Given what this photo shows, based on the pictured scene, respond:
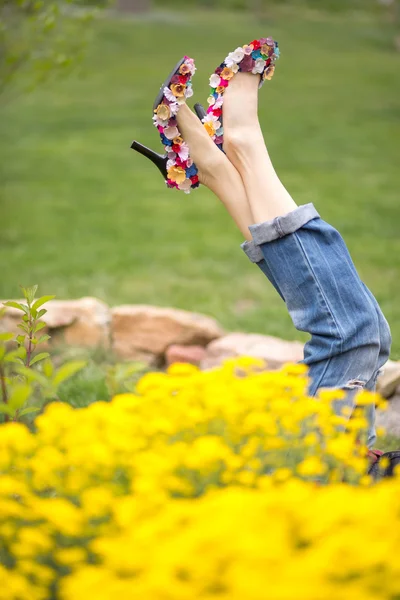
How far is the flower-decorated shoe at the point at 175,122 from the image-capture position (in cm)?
219

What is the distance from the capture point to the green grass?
14.4ft

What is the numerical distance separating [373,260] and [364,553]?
402 centimetres

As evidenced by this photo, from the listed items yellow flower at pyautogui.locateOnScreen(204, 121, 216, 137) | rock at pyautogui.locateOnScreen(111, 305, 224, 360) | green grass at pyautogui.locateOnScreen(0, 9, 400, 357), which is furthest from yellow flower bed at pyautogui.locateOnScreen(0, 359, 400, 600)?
green grass at pyautogui.locateOnScreen(0, 9, 400, 357)

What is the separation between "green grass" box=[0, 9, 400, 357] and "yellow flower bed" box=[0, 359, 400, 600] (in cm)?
221

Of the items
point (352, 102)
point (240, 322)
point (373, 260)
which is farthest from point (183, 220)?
point (352, 102)

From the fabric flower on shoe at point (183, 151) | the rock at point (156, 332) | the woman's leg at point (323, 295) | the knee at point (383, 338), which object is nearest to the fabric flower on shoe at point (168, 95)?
the fabric flower on shoe at point (183, 151)

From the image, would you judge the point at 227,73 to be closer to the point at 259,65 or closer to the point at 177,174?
the point at 259,65

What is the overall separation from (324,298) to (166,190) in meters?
5.30

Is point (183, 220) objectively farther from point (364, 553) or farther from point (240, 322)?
point (364, 553)

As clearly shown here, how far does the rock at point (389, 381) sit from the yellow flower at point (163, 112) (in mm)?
1150

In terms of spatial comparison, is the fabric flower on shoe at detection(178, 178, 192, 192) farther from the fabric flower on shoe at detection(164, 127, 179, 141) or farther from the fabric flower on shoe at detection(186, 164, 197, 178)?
the fabric flower on shoe at detection(164, 127, 179, 141)

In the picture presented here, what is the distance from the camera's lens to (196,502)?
988 millimetres

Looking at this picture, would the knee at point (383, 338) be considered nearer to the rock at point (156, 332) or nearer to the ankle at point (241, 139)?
the ankle at point (241, 139)

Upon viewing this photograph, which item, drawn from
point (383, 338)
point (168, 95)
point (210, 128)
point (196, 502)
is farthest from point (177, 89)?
point (196, 502)
